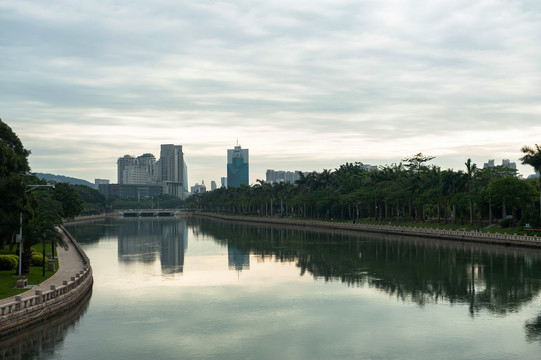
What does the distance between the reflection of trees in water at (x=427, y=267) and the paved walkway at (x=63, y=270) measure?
1149 inches

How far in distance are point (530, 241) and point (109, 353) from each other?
7490 cm

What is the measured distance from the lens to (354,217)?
18025 cm

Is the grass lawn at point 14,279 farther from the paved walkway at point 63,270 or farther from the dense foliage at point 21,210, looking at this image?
the dense foliage at point 21,210

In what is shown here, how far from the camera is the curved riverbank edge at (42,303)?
36781 mm

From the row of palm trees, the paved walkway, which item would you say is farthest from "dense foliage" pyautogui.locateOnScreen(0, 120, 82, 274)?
the row of palm trees

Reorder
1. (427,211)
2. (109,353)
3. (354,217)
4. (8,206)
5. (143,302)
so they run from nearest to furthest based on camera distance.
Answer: (109,353) < (8,206) < (143,302) < (427,211) < (354,217)

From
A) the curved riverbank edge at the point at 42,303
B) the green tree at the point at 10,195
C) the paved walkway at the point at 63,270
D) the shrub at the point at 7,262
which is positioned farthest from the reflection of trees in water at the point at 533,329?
the shrub at the point at 7,262

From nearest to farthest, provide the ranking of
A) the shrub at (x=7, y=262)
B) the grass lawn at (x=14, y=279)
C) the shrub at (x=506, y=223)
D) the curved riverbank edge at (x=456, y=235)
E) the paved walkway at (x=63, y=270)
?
the grass lawn at (x=14, y=279) → the paved walkway at (x=63, y=270) → the shrub at (x=7, y=262) → the curved riverbank edge at (x=456, y=235) → the shrub at (x=506, y=223)

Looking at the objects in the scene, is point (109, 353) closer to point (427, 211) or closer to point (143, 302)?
point (143, 302)

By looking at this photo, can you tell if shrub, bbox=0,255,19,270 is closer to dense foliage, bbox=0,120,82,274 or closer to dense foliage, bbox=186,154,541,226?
dense foliage, bbox=0,120,82,274

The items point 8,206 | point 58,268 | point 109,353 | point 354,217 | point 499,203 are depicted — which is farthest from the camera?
point 354,217

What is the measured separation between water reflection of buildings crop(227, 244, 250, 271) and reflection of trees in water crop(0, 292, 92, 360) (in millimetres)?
35181

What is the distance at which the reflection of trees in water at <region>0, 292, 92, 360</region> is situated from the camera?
113ft

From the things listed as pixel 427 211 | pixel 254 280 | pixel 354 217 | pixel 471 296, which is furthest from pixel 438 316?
pixel 354 217
